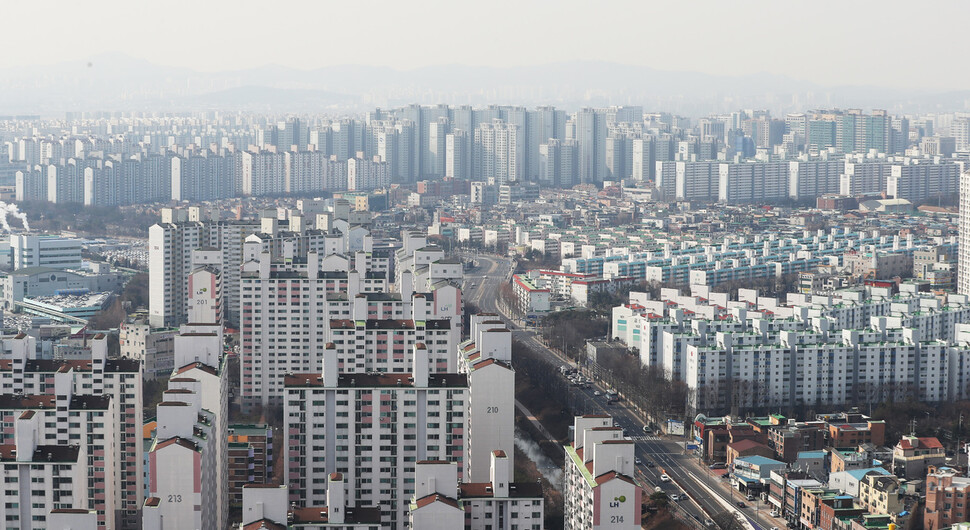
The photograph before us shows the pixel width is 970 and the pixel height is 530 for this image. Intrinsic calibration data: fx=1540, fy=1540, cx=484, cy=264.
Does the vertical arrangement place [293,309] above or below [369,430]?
above

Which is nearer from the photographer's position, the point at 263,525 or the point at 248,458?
the point at 263,525

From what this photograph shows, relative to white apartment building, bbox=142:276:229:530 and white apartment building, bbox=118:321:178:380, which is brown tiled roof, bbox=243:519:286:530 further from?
white apartment building, bbox=118:321:178:380

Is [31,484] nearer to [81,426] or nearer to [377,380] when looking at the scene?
[81,426]

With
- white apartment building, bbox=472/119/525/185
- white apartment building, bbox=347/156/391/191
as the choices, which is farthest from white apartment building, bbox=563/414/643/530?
white apartment building, bbox=472/119/525/185

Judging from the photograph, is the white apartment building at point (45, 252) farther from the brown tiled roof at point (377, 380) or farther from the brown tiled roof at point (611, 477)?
the brown tiled roof at point (611, 477)

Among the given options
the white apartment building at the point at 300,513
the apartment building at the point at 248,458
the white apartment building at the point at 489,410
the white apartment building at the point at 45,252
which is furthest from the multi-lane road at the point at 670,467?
the white apartment building at the point at 45,252

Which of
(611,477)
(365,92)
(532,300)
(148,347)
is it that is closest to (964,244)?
(532,300)
